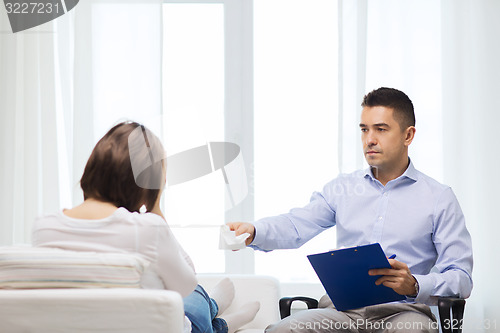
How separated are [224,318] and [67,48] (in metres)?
1.80

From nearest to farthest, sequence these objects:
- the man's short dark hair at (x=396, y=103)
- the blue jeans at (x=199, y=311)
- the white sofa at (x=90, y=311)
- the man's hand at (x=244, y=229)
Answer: the white sofa at (x=90, y=311) < the blue jeans at (x=199, y=311) < the man's hand at (x=244, y=229) < the man's short dark hair at (x=396, y=103)

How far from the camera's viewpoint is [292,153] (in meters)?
3.17

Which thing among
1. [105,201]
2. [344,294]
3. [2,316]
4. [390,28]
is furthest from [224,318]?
[390,28]

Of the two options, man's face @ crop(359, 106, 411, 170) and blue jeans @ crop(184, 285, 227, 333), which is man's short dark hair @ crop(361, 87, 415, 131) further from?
blue jeans @ crop(184, 285, 227, 333)

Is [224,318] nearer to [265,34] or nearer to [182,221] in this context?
[182,221]

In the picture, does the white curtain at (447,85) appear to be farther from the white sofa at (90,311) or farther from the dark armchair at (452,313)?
the white sofa at (90,311)

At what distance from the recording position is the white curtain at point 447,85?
2.96m

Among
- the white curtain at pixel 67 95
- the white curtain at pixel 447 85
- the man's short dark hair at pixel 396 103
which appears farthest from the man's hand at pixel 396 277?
the white curtain at pixel 67 95

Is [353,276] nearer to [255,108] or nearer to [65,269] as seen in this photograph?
[65,269]

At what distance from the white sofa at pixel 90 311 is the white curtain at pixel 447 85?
1872mm

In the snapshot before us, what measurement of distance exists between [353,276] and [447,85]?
1564mm

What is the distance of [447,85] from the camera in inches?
120

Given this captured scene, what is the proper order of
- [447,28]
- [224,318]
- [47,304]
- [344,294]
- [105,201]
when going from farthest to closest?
[447,28] → [224,318] → [344,294] → [105,201] → [47,304]

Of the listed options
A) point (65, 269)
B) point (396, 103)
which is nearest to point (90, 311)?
point (65, 269)
